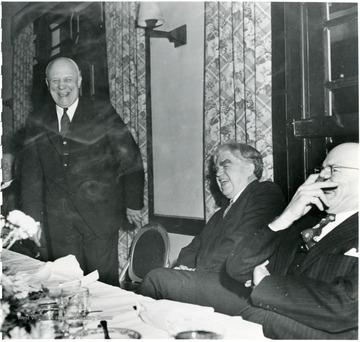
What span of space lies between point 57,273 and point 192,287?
67 cm

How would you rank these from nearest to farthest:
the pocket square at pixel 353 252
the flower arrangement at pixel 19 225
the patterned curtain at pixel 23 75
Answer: the flower arrangement at pixel 19 225 → the pocket square at pixel 353 252 → the patterned curtain at pixel 23 75

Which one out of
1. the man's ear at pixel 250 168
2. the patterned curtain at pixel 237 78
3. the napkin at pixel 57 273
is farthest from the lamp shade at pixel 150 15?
the napkin at pixel 57 273

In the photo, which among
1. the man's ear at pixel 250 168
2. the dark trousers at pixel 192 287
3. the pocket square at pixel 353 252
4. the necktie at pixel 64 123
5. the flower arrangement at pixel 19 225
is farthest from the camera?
the necktie at pixel 64 123

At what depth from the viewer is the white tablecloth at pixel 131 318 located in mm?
980

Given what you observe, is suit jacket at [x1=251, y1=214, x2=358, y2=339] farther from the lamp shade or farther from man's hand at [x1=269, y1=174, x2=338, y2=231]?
the lamp shade

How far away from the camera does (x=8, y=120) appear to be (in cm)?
439

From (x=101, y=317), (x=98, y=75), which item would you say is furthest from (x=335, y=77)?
(x=98, y=75)

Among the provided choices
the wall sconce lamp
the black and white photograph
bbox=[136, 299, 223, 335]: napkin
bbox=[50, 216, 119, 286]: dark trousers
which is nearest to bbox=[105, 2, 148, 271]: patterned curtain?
the black and white photograph

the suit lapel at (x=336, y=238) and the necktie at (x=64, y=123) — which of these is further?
the necktie at (x=64, y=123)

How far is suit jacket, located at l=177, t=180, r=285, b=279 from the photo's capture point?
6.45ft

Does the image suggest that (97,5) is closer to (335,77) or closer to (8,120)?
(8,120)

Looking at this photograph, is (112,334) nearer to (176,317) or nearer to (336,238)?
(176,317)

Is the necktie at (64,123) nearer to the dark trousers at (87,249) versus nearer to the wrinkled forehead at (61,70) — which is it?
the wrinkled forehead at (61,70)

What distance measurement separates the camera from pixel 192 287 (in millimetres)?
1941
